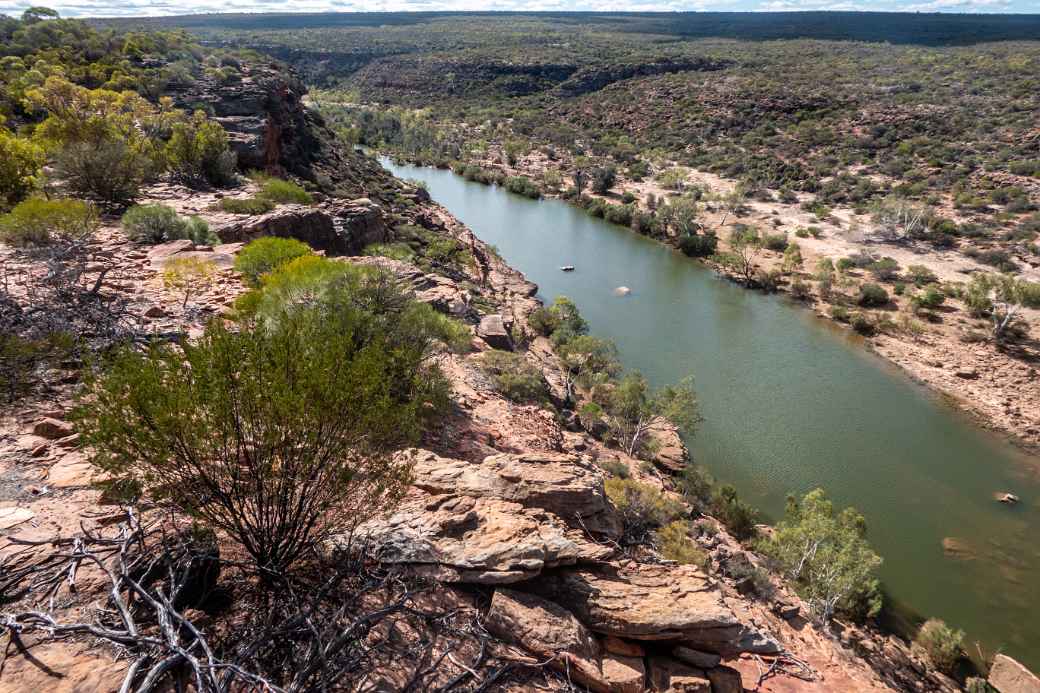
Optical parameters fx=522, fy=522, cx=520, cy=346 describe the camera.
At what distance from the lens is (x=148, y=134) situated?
25750 millimetres

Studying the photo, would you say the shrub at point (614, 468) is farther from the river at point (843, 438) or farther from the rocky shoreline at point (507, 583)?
the river at point (843, 438)

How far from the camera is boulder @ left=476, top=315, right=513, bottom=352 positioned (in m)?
21.1

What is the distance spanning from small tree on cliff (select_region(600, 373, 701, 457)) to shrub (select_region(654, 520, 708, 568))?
5843mm

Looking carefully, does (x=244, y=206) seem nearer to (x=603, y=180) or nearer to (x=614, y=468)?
(x=614, y=468)

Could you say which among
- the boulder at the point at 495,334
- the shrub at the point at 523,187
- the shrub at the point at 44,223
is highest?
the shrub at the point at 44,223

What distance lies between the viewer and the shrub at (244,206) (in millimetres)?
21312

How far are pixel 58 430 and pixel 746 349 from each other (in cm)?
3008

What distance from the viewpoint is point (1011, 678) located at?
12.8 m

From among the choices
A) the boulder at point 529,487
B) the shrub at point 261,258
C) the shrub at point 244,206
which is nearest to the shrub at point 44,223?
the shrub at point 261,258

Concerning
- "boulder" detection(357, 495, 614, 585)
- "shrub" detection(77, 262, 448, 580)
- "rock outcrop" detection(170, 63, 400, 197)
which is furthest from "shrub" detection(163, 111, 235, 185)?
"boulder" detection(357, 495, 614, 585)

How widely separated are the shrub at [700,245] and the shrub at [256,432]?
40.5 metres

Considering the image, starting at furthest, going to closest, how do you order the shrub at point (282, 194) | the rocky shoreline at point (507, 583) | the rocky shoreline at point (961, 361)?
1. the shrub at point (282, 194)
2. the rocky shoreline at point (961, 361)
3. the rocky shoreline at point (507, 583)

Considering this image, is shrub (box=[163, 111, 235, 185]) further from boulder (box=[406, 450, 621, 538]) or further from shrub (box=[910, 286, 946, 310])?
shrub (box=[910, 286, 946, 310])

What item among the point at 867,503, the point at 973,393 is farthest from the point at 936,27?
the point at 867,503
